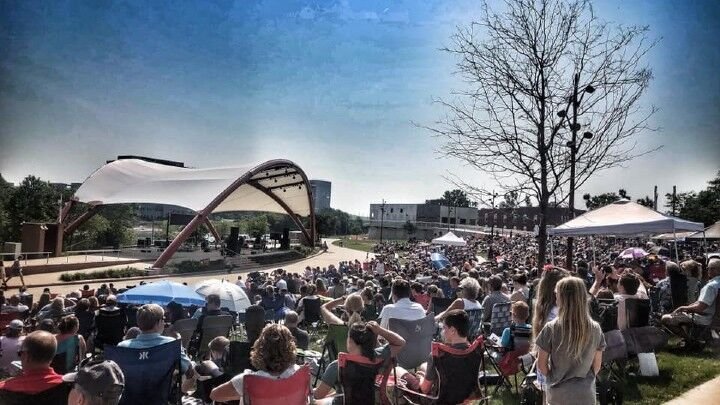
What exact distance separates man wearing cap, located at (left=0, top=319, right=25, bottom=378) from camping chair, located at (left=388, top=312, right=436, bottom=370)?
4.71 m

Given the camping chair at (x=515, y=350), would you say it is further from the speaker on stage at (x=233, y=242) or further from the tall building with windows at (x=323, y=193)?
the tall building with windows at (x=323, y=193)

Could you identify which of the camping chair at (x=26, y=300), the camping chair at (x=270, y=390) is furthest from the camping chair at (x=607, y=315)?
the camping chair at (x=26, y=300)

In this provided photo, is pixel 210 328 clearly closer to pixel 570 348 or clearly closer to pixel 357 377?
pixel 357 377

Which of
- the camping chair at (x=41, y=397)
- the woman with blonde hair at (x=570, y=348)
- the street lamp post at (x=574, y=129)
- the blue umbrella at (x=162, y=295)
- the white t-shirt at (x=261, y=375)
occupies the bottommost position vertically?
the blue umbrella at (x=162, y=295)

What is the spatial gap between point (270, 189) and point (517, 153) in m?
41.7

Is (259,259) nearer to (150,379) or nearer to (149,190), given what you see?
(149,190)

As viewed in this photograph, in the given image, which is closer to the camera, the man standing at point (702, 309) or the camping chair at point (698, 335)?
the man standing at point (702, 309)

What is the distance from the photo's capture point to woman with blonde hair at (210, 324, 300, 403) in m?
3.34

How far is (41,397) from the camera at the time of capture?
132 inches

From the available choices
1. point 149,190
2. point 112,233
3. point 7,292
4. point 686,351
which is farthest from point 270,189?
point 686,351

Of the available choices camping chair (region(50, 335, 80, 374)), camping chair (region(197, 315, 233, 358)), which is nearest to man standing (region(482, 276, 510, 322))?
camping chair (region(197, 315, 233, 358))

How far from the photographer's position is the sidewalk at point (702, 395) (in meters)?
5.36

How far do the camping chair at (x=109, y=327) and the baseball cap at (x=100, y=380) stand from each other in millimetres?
4792

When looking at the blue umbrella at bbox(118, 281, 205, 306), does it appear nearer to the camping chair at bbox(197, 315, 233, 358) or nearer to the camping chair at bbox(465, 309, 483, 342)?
the camping chair at bbox(197, 315, 233, 358)
